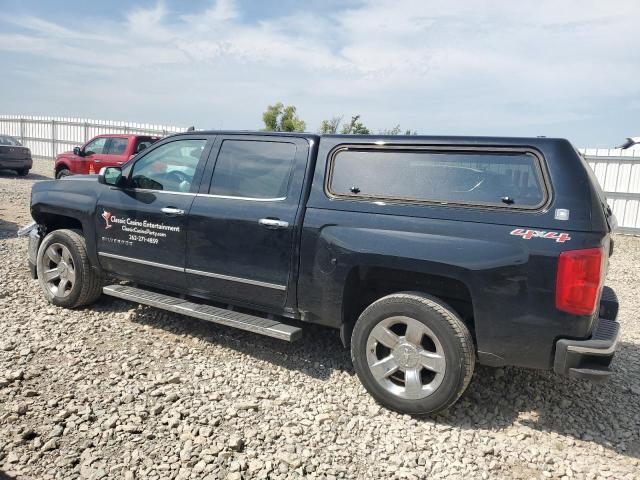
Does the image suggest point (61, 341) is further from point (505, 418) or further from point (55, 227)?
point (505, 418)

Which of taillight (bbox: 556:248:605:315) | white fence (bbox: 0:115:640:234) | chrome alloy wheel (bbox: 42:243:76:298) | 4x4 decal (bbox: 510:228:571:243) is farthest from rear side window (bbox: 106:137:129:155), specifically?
taillight (bbox: 556:248:605:315)

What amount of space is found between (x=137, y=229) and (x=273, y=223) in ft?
5.00

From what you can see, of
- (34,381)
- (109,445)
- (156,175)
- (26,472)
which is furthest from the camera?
(156,175)

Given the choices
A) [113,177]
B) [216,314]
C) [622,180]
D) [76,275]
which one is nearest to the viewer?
[216,314]

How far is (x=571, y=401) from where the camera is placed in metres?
Answer: 3.80

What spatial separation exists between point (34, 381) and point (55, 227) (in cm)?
229

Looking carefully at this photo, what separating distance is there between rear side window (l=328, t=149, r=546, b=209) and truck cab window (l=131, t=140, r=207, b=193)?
1.43 metres

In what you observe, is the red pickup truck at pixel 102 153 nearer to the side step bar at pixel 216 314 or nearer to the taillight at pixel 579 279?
the side step bar at pixel 216 314

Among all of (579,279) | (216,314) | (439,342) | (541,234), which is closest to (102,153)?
(216,314)

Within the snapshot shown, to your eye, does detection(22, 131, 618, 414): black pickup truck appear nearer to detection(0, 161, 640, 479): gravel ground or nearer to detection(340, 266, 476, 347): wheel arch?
detection(340, 266, 476, 347): wheel arch

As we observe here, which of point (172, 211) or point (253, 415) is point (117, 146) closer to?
point (172, 211)

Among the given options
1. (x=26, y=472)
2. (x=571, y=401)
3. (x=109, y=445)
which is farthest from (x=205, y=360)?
(x=571, y=401)

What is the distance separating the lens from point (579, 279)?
2914mm

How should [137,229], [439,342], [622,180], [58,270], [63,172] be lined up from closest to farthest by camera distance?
1. [439,342]
2. [137,229]
3. [58,270]
4. [622,180]
5. [63,172]
